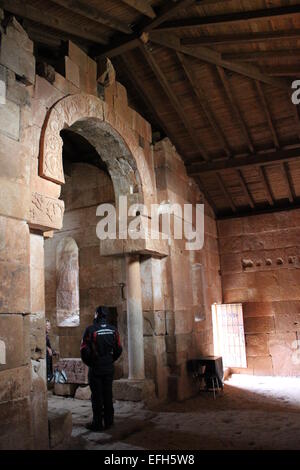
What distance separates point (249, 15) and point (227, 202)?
469 centimetres

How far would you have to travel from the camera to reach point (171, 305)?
690cm

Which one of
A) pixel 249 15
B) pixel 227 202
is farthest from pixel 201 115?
pixel 227 202

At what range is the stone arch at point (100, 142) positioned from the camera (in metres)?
4.61

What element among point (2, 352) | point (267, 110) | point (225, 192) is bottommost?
point (2, 352)

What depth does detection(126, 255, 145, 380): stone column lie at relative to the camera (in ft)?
20.7

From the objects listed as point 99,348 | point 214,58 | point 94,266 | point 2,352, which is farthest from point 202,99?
point 2,352

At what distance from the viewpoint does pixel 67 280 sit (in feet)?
27.6

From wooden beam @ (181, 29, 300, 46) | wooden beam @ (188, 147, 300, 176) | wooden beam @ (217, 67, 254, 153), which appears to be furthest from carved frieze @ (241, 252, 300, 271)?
wooden beam @ (181, 29, 300, 46)

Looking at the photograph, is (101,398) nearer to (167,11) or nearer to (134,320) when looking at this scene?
(134,320)

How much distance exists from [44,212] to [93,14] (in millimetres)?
2726

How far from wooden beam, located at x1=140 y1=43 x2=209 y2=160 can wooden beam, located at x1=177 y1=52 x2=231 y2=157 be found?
346mm

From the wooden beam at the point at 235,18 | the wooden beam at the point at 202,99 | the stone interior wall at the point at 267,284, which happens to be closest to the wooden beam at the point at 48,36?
the wooden beam at the point at 235,18

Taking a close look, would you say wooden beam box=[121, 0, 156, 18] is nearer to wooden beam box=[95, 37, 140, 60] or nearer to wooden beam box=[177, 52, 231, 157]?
wooden beam box=[95, 37, 140, 60]

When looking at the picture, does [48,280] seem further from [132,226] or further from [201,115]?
[201,115]
